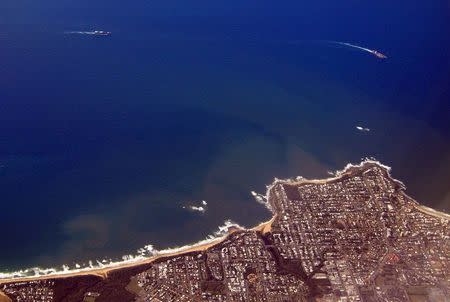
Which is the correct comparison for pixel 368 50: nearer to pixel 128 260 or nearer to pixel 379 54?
pixel 379 54

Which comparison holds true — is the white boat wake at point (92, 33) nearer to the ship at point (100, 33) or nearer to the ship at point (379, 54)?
the ship at point (100, 33)

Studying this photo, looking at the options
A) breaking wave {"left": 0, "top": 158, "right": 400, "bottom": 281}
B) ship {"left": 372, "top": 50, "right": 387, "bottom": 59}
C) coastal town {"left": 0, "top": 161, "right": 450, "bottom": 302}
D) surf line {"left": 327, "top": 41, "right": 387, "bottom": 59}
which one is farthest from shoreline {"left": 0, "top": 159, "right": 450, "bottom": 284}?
surf line {"left": 327, "top": 41, "right": 387, "bottom": 59}

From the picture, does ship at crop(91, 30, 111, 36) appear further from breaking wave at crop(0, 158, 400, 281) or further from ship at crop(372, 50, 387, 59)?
ship at crop(372, 50, 387, 59)

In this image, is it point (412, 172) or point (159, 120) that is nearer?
point (412, 172)

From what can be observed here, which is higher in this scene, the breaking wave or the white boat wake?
the white boat wake

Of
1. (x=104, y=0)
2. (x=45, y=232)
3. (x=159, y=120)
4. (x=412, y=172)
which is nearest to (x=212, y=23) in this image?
(x=104, y=0)

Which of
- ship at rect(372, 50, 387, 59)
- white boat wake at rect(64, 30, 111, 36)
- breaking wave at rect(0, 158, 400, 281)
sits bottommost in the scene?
breaking wave at rect(0, 158, 400, 281)

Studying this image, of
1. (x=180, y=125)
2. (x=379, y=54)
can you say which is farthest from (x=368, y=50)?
(x=180, y=125)

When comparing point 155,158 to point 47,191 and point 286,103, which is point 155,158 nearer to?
point 47,191
